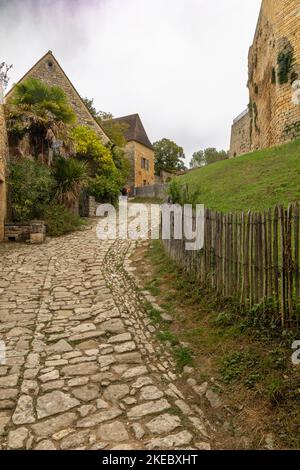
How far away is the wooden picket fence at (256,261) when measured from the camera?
11.1ft

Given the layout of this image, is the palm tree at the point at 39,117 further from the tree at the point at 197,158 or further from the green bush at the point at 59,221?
the tree at the point at 197,158

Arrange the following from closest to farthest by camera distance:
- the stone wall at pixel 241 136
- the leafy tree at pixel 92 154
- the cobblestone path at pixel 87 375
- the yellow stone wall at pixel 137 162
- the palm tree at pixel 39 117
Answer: the cobblestone path at pixel 87 375, the palm tree at pixel 39 117, the leafy tree at pixel 92 154, the stone wall at pixel 241 136, the yellow stone wall at pixel 137 162

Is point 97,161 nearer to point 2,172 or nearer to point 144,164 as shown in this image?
point 2,172

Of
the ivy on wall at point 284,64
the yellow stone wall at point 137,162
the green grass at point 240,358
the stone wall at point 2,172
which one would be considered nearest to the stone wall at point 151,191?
the yellow stone wall at point 137,162

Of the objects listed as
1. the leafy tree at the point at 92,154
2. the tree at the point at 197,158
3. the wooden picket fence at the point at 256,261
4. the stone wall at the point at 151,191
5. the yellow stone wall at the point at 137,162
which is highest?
the tree at the point at 197,158

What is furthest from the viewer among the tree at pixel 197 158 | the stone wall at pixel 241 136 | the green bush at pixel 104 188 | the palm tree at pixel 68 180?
the tree at pixel 197 158

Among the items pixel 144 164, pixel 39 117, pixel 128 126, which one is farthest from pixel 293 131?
pixel 144 164

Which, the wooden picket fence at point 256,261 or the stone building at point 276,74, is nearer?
the wooden picket fence at point 256,261

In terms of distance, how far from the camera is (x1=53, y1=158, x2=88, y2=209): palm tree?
12.4m

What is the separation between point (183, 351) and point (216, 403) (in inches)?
34.6

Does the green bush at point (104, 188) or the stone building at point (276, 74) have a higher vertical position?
the stone building at point (276, 74)

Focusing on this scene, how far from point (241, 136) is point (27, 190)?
2019cm

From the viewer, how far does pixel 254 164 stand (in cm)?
1147

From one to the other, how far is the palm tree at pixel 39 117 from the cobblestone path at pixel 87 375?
7361 mm
